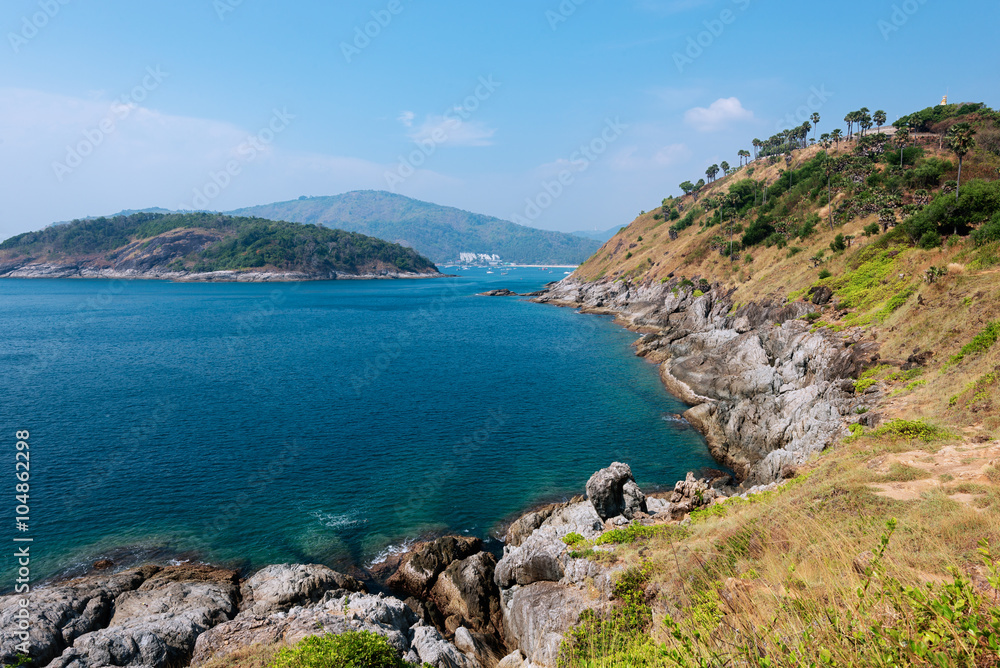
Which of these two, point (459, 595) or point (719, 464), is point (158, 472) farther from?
point (719, 464)

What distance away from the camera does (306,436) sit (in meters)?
41.0

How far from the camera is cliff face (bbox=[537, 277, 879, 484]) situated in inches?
1275

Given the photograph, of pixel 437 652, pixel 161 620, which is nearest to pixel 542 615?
A: pixel 437 652

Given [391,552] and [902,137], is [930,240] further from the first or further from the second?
[902,137]

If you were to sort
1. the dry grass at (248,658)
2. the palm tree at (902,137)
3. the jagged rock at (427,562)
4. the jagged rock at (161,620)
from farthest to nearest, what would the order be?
1. the palm tree at (902,137)
2. the jagged rock at (427,562)
3. the jagged rock at (161,620)
4. the dry grass at (248,658)

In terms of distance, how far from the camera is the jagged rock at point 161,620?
16922 millimetres

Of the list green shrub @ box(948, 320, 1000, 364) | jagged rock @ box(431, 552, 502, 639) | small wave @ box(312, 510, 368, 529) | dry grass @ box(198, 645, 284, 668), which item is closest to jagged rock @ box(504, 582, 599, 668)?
jagged rock @ box(431, 552, 502, 639)

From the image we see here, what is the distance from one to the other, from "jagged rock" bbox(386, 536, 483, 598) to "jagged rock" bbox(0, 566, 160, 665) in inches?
469

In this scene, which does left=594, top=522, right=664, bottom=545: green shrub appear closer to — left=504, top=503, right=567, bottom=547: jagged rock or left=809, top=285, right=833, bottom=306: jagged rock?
left=504, top=503, right=567, bottom=547: jagged rock

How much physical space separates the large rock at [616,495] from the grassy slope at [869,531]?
5691mm

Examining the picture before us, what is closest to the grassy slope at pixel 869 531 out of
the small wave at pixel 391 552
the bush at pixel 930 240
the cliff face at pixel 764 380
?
the bush at pixel 930 240

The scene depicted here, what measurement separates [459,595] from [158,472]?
83.9ft

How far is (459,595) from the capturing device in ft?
74.5

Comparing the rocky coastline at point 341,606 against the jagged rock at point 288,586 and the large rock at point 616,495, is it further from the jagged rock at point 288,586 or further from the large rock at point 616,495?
the large rock at point 616,495
